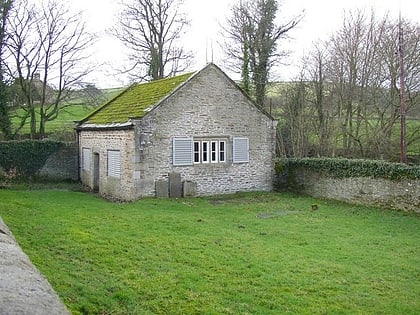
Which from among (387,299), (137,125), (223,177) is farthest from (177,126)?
(387,299)

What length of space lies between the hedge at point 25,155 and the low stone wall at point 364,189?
1392 cm

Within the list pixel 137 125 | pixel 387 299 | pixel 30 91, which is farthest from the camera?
pixel 30 91

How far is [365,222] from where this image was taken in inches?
658

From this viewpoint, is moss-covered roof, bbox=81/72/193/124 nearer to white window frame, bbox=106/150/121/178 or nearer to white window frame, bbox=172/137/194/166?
white window frame, bbox=106/150/121/178

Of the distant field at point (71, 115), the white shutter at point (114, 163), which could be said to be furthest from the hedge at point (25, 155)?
the distant field at point (71, 115)

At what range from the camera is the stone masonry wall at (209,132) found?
68.7ft

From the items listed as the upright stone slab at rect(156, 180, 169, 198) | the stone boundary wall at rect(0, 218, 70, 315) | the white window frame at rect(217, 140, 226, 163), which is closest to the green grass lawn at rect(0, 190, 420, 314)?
the stone boundary wall at rect(0, 218, 70, 315)

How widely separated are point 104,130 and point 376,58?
17.0 metres

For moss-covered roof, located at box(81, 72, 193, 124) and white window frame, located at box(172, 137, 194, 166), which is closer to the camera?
white window frame, located at box(172, 137, 194, 166)

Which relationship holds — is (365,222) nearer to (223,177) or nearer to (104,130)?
(223,177)

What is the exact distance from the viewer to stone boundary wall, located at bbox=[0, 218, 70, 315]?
402 cm

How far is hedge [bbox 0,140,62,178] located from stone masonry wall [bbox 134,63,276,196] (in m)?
9.12

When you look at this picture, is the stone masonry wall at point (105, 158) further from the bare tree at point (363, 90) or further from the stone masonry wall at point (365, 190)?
the bare tree at point (363, 90)

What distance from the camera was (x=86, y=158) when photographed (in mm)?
26203
